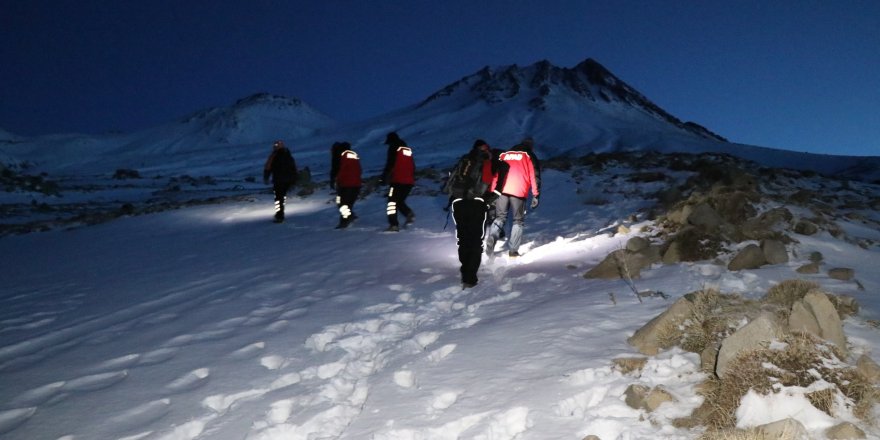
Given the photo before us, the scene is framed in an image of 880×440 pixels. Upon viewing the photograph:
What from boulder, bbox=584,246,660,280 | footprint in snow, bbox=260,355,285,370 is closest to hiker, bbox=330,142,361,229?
boulder, bbox=584,246,660,280

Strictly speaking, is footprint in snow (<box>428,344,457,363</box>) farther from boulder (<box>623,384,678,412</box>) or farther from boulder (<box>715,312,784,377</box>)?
boulder (<box>715,312,784,377</box>)

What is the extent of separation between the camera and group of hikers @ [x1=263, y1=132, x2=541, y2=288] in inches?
269

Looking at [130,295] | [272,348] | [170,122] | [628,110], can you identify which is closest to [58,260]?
[130,295]

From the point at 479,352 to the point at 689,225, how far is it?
4225 mm

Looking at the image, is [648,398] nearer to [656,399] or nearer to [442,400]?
[656,399]

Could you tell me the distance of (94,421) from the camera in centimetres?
354

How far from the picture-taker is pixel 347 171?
1110 cm

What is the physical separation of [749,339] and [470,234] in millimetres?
4092

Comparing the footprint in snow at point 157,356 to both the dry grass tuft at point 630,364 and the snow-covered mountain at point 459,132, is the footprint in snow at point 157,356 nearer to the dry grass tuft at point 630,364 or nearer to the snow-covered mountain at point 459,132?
the dry grass tuft at point 630,364

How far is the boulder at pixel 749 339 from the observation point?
292cm

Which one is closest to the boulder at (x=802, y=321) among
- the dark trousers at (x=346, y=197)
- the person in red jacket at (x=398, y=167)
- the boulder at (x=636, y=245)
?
the boulder at (x=636, y=245)

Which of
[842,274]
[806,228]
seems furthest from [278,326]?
[806,228]

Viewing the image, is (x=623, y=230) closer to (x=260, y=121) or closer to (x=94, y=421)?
(x=94, y=421)

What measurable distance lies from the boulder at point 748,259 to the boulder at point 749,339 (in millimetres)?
2537
